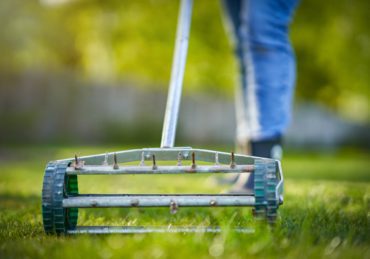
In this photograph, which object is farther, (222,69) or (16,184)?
(222,69)

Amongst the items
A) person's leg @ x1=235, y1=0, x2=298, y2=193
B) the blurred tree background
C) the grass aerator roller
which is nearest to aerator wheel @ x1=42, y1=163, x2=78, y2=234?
the grass aerator roller

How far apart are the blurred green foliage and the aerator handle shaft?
7204mm

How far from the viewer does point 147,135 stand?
1183 cm

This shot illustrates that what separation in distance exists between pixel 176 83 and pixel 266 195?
73cm

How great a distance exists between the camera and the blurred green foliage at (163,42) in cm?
1044

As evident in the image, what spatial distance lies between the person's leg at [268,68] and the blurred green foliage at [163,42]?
22.5 feet

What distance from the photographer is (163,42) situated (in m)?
12.5

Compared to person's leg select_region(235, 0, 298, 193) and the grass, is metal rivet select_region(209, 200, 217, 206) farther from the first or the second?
person's leg select_region(235, 0, 298, 193)

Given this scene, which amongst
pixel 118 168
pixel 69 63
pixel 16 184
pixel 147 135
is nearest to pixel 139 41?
pixel 147 135

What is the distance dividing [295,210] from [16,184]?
7.45 ft

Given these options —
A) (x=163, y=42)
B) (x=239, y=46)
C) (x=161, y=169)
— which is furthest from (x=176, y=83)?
(x=163, y=42)

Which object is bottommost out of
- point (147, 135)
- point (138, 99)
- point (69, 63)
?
point (147, 135)

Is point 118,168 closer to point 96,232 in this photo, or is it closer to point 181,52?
point 96,232

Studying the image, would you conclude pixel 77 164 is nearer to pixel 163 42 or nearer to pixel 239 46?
pixel 239 46
